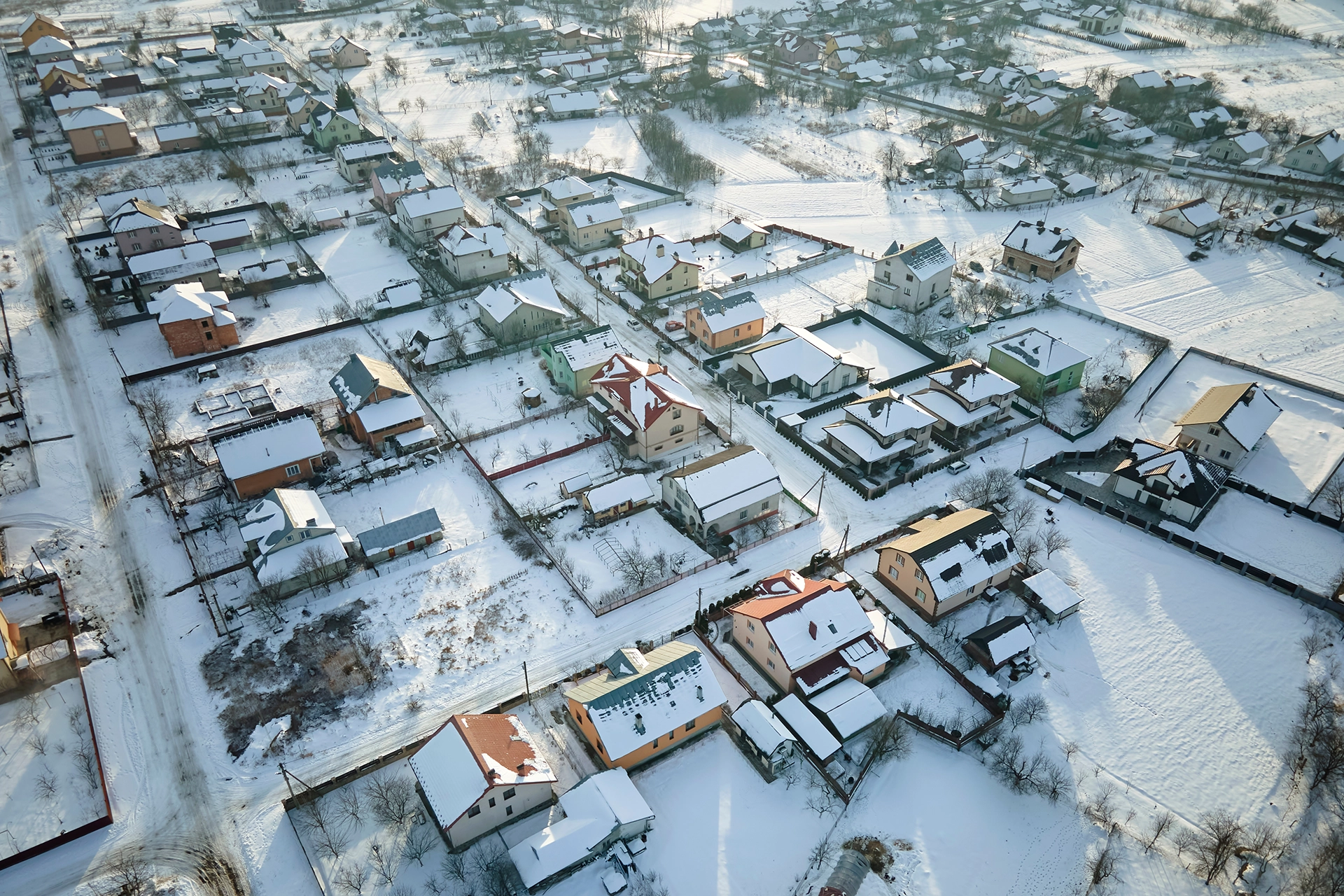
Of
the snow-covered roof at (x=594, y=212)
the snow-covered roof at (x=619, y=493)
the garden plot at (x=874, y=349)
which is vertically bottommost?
the snow-covered roof at (x=619, y=493)

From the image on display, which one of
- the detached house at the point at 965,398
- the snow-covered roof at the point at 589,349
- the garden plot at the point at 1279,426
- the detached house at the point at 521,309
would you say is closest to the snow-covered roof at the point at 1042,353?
the detached house at the point at 965,398

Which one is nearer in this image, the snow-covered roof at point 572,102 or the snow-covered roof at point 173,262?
the snow-covered roof at point 173,262

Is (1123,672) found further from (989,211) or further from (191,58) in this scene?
(191,58)

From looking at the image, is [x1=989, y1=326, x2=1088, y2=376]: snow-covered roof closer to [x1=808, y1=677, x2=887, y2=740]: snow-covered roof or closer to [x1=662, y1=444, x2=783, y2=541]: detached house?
[x1=662, y1=444, x2=783, y2=541]: detached house

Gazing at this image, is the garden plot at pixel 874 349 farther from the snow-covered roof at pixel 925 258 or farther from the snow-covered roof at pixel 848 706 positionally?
the snow-covered roof at pixel 848 706

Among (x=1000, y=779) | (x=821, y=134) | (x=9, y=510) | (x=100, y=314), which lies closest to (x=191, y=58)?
(x=100, y=314)
